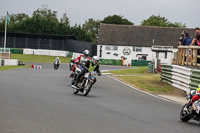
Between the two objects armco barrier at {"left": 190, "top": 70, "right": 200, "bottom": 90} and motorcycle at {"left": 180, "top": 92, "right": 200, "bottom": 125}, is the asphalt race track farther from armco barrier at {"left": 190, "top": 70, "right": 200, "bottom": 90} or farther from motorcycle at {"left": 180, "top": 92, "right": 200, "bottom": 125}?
armco barrier at {"left": 190, "top": 70, "right": 200, "bottom": 90}

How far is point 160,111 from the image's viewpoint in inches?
505

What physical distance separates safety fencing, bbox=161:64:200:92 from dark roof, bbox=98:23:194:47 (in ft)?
195

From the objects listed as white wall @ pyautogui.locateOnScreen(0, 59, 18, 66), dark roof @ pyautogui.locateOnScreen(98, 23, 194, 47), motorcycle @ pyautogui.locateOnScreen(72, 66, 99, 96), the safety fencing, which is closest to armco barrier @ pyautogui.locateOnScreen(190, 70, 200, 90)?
the safety fencing

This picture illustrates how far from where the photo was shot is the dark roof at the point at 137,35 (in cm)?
8412

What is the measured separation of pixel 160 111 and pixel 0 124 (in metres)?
5.53

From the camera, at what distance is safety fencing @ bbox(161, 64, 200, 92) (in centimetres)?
1828

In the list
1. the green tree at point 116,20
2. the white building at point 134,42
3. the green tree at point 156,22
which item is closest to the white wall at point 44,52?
the white building at point 134,42

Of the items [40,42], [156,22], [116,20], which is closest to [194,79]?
[40,42]

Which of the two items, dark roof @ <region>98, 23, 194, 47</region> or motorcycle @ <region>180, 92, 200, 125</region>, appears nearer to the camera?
motorcycle @ <region>180, 92, 200, 125</region>

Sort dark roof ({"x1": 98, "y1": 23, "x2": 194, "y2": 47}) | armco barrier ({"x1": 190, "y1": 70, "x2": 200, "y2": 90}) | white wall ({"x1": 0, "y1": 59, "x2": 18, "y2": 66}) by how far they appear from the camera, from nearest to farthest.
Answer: armco barrier ({"x1": 190, "y1": 70, "x2": 200, "y2": 90}), white wall ({"x1": 0, "y1": 59, "x2": 18, "y2": 66}), dark roof ({"x1": 98, "y1": 23, "x2": 194, "y2": 47})

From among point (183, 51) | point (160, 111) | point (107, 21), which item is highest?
point (107, 21)

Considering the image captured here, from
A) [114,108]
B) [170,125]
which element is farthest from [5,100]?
[170,125]

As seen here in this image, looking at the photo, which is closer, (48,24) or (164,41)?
(164,41)

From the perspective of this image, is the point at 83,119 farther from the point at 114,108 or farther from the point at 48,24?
the point at 48,24
